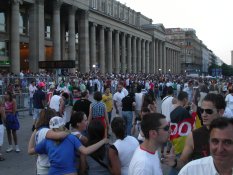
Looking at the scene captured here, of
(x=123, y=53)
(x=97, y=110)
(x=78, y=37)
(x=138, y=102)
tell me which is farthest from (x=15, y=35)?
(x=123, y=53)

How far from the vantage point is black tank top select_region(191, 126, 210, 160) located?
431 centimetres

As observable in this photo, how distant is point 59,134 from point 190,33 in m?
160

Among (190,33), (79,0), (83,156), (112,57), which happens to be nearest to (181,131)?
(83,156)

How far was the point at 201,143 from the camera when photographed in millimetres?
4328

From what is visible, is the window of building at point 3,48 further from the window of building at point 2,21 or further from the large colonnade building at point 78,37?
the window of building at point 2,21

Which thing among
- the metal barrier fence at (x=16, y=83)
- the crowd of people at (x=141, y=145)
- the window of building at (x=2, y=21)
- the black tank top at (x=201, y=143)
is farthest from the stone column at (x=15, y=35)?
the black tank top at (x=201, y=143)

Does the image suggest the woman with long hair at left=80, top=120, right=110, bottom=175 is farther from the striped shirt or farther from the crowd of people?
the striped shirt

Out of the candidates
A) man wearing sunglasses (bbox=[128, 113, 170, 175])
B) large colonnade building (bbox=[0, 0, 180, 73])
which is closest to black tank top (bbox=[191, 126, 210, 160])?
man wearing sunglasses (bbox=[128, 113, 170, 175])

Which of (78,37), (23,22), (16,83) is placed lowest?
(16,83)

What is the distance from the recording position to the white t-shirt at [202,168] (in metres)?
2.59

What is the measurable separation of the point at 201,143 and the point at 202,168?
1.72m

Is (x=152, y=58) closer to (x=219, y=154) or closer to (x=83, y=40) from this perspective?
(x=83, y=40)

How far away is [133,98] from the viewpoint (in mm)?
12438

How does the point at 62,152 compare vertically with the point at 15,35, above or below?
below
